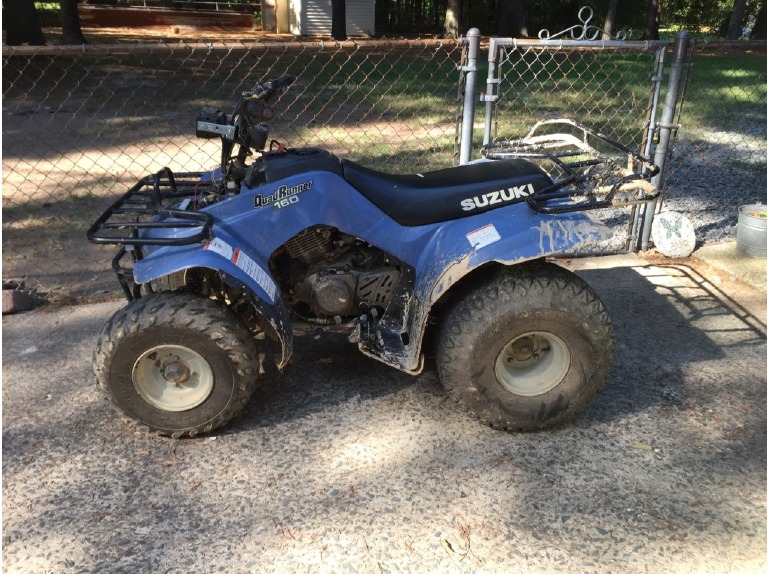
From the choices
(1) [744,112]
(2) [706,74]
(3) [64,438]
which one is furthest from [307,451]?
(2) [706,74]

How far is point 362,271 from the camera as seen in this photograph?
343cm

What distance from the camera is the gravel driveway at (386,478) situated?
2.65 meters

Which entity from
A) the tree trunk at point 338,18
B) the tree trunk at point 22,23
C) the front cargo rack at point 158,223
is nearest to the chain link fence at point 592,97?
the front cargo rack at point 158,223

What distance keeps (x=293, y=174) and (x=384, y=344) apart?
3.01ft

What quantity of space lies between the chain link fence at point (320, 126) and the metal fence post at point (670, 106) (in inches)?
4.3

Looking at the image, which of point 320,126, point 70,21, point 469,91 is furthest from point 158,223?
point 70,21

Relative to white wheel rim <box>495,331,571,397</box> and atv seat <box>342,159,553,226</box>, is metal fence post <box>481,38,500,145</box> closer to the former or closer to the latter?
atv seat <box>342,159,553,226</box>

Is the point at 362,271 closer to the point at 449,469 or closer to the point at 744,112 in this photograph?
the point at 449,469

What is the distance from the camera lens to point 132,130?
9.45m

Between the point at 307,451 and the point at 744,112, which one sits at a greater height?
the point at 744,112

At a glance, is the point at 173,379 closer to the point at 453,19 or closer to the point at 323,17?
the point at 453,19

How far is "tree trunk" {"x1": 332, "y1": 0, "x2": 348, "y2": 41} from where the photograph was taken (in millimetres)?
21141

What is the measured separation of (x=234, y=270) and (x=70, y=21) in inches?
725

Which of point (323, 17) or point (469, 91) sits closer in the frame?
point (469, 91)
